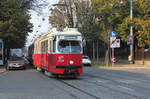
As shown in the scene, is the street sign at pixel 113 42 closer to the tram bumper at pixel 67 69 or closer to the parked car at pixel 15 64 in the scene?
the parked car at pixel 15 64

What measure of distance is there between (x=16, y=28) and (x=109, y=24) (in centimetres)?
1351

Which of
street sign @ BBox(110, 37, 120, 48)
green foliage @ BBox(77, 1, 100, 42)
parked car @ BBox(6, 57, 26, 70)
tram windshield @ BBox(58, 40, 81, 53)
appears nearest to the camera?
tram windshield @ BBox(58, 40, 81, 53)

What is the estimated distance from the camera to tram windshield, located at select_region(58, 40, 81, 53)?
15.6 metres

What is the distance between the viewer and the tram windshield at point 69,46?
1559cm

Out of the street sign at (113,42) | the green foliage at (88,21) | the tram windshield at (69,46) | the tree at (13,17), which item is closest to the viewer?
the tram windshield at (69,46)

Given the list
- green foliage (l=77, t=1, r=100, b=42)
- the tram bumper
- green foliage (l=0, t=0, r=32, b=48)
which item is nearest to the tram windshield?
the tram bumper

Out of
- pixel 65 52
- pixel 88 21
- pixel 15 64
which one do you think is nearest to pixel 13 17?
pixel 15 64

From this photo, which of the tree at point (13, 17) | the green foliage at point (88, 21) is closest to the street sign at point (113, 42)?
the green foliage at point (88, 21)

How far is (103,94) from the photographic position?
409 inches

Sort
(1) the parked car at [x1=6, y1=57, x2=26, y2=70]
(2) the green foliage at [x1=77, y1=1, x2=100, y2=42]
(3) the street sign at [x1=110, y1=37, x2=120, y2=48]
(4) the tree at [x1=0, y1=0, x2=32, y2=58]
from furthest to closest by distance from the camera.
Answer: (2) the green foliage at [x1=77, y1=1, x2=100, y2=42] → (3) the street sign at [x1=110, y1=37, x2=120, y2=48] → (4) the tree at [x1=0, y1=0, x2=32, y2=58] → (1) the parked car at [x1=6, y1=57, x2=26, y2=70]

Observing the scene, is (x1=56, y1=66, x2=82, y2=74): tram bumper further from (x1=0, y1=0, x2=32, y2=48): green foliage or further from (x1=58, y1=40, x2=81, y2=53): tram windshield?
(x1=0, y1=0, x2=32, y2=48): green foliage

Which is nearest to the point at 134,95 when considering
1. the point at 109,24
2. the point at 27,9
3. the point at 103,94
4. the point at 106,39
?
the point at 103,94

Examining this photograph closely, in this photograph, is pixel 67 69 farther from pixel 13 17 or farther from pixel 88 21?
pixel 88 21

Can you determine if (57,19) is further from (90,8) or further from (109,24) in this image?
(109,24)
